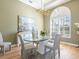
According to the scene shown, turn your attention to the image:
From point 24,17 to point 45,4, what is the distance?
175 centimetres

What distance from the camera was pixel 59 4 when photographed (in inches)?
317

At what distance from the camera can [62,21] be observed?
27.1 ft

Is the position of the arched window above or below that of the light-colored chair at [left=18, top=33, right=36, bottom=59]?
above

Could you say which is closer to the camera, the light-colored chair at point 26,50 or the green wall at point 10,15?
the light-colored chair at point 26,50

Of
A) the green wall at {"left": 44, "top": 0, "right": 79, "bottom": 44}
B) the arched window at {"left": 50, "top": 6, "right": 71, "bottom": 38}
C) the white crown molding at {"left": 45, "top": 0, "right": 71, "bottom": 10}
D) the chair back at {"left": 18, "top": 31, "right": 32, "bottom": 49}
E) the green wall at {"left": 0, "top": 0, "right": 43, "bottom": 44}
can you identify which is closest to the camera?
the chair back at {"left": 18, "top": 31, "right": 32, "bottom": 49}

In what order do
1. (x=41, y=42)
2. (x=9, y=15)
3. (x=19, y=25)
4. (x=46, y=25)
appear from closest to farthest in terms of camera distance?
(x=41, y=42) < (x=9, y=15) < (x=19, y=25) < (x=46, y=25)

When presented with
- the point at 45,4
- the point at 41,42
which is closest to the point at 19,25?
the point at 45,4

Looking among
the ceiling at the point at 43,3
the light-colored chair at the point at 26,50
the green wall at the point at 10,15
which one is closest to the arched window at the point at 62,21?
the ceiling at the point at 43,3

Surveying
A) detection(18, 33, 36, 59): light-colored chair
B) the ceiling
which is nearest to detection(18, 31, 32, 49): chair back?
detection(18, 33, 36, 59): light-colored chair

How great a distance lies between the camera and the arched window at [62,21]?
7895 millimetres

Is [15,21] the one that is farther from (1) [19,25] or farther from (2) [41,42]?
(2) [41,42]

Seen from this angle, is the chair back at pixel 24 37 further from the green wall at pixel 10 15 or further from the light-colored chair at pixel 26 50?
the green wall at pixel 10 15

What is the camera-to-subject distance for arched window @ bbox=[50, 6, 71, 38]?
25.9 ft

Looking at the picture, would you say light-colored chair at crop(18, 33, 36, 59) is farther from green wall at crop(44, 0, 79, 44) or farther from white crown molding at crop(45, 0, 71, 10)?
white crown molding at crop(45, 0, 71, 10)
